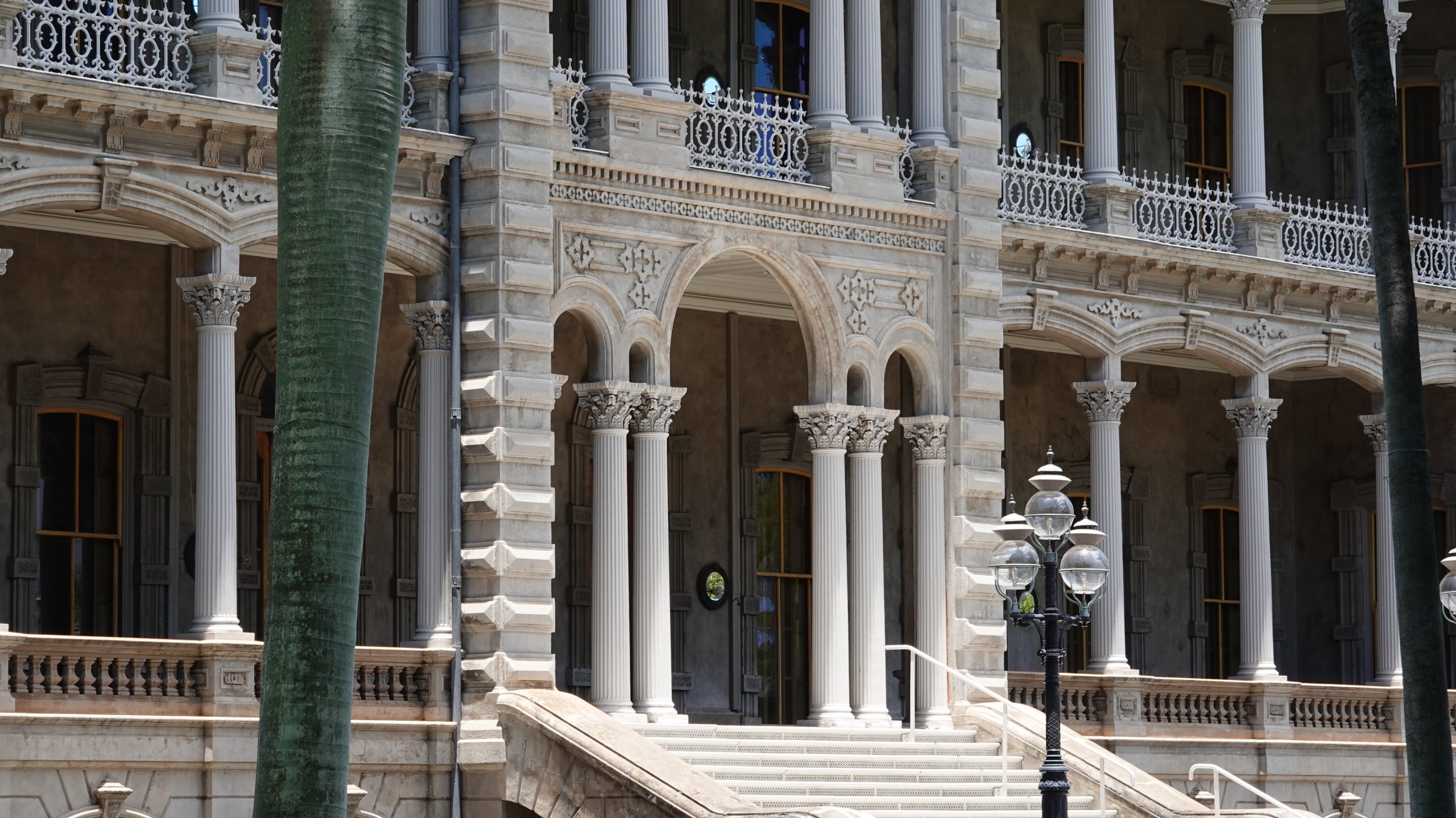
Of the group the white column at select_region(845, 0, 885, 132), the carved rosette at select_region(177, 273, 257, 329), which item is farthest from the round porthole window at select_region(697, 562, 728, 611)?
the carved rosette at select_region(177, 273, 257, 329)

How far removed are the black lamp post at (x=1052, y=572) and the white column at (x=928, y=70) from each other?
284 inches

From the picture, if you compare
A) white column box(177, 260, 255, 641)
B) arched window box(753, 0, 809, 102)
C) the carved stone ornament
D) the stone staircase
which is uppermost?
arched window box(753, 0, 809, 102)

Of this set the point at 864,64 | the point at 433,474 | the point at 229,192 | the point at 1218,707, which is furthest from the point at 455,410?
the point at 1218,707

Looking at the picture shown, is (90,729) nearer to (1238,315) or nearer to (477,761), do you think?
(477,761)

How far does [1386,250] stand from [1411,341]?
25.6 inches

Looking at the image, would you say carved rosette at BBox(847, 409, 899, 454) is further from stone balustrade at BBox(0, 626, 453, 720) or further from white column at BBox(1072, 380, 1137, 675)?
stone balustrade at BBox(0, 626, 453, 720)

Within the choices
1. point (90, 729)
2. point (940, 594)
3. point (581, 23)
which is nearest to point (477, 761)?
point (90, 729)

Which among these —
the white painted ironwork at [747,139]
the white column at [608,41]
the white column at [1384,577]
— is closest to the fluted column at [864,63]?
the white painted ironwork at [747,139]

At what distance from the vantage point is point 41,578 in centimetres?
2442

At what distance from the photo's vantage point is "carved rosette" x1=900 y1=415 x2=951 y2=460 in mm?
26734

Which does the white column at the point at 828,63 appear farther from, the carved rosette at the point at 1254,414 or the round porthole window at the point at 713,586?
the carved rosette at the point at 1254,414

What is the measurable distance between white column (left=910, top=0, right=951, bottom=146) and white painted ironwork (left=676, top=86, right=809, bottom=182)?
4.46ft

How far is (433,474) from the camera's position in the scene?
2362cm

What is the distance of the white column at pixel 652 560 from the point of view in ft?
79.9
